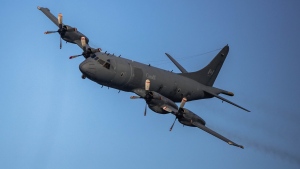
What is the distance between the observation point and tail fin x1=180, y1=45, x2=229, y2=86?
62.4 m

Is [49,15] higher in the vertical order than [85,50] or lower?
higher

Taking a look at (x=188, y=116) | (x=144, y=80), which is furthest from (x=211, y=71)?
(x=144, y=80)

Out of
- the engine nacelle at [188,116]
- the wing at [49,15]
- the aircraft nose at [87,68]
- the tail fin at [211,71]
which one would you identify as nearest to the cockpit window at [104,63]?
the aircraft nose at [87,68]

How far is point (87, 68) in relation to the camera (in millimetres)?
50969

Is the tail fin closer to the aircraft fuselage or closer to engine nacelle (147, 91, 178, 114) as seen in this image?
the aircraft fuselage

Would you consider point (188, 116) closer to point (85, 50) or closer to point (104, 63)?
point (104, 63)

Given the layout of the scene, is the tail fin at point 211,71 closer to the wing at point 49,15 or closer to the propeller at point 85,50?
the propeller at point 85,50

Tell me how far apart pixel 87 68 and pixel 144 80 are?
20.7 feet

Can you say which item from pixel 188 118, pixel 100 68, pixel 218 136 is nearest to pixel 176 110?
pixel 188 118

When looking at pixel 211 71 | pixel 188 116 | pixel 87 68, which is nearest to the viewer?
pixel 87 68

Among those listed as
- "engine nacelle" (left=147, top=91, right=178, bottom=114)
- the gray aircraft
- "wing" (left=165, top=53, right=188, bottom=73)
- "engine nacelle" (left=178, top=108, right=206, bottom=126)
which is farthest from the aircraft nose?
"wing" (left=165, top=53, right=188, bottom=73)

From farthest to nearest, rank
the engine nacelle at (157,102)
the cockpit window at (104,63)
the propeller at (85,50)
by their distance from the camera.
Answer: the propeller at (85,50), the engine nacelle at (157,102), the cockpit window at (104,63)

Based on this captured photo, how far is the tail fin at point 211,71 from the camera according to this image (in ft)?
205

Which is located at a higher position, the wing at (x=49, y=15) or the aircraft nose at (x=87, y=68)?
the wing at (x=49, y=15)
